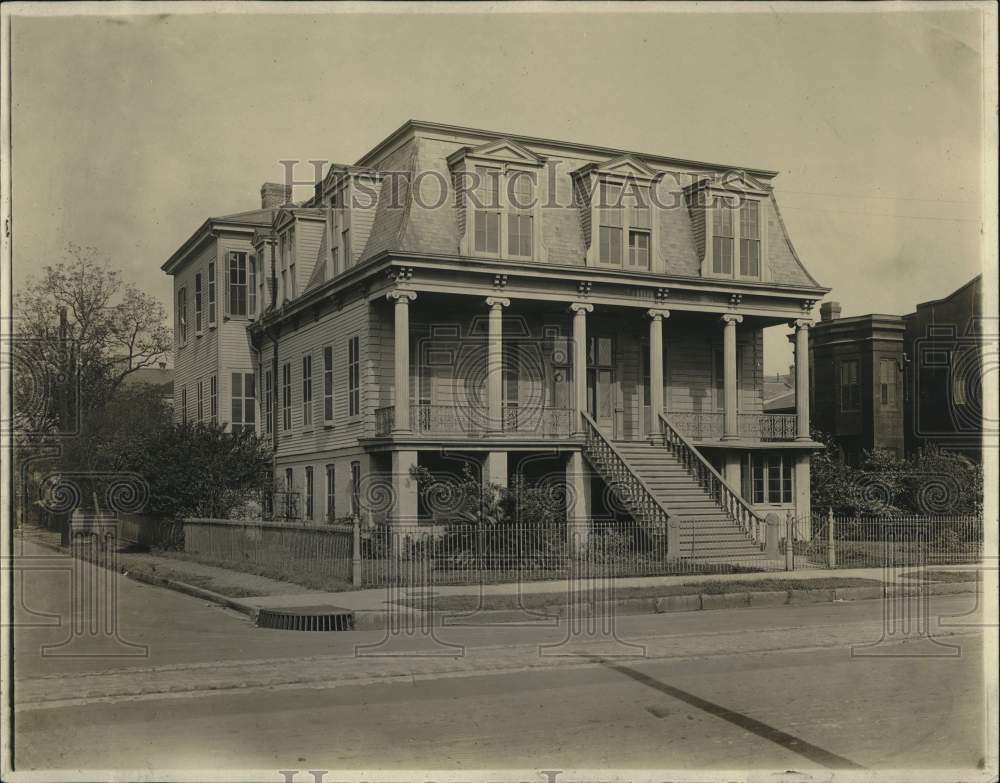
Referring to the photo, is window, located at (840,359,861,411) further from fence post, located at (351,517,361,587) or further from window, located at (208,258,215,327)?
fence post, located at (351,517,361,587)

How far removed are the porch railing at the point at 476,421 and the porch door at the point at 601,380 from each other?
5.79 ft

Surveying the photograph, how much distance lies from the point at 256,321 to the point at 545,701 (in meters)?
26.5

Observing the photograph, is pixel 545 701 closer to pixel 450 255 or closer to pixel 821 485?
pixel 450 255

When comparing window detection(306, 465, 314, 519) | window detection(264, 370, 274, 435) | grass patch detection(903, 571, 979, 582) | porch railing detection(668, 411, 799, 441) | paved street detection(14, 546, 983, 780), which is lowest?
grass patch detection(903, 571, 979, 582)

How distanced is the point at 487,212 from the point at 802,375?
9.99 m

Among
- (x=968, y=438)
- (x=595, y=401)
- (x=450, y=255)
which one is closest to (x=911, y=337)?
(x=968, y=438)

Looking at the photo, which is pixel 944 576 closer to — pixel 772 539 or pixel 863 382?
pixel 772 539

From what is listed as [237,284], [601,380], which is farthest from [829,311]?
[237,284]

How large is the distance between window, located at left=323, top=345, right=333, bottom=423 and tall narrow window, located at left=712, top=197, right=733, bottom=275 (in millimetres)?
10675

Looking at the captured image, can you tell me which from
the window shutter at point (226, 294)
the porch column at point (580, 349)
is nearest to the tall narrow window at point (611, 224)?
the porch column at point (580, 349)

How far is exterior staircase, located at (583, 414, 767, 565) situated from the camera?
80.5 feet

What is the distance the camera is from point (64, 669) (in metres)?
11.6

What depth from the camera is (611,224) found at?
95.1 feet

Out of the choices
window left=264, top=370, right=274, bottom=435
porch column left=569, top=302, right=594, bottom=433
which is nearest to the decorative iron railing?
porch column left=569, top=302, right=594, bottom=433
